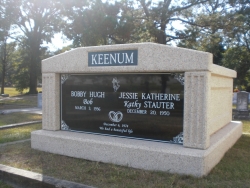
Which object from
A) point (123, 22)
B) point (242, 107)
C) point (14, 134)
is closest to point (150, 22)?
point (123, 22)

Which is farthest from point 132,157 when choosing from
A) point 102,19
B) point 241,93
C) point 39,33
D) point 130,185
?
point 39,33

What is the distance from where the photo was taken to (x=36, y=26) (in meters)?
31.9

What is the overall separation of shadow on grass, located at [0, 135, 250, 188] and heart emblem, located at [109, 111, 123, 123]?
2.89 ft

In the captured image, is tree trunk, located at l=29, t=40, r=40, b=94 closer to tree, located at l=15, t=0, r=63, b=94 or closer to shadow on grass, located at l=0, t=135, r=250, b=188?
tree, located at l=15, t=0, r=63, b=94

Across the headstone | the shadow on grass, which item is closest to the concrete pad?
the shadow on grass

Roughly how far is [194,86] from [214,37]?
60.0 ft

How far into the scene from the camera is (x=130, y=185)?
3912 millimetres

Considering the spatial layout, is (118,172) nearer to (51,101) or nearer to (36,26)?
(51,101)

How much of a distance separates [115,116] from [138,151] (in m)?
0.98

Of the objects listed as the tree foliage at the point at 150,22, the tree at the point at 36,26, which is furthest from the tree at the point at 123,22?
the tree at the point at 36,26

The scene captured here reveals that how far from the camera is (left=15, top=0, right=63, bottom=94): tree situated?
29.8m

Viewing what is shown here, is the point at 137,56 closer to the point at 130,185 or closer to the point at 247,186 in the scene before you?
the point at 130,185

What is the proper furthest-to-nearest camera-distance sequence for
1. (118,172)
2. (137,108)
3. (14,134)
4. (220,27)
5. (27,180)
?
(220,27)
(14,134)
(137,108)
(118,172)
(27,180)

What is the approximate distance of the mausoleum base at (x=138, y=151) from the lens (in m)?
4.24
